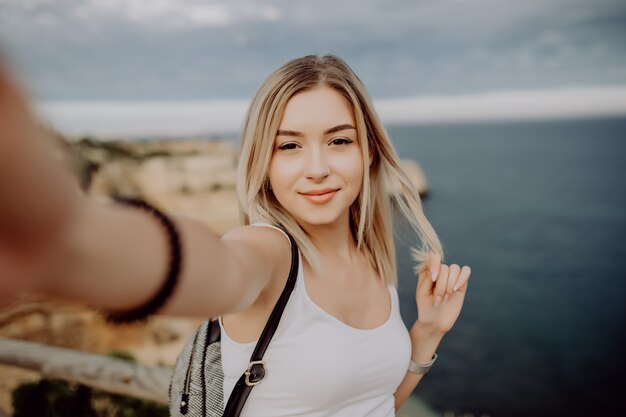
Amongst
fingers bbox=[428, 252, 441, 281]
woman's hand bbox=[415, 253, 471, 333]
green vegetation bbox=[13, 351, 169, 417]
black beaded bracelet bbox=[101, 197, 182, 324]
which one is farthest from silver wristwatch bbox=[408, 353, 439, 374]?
green vegetation bbox=[13, 351, 169, 417]

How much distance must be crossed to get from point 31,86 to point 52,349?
114 inches

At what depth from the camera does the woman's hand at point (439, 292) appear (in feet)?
6.30

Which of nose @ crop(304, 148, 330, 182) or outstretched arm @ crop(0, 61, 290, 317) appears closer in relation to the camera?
outstretched arm @ crop(0, 61, 290, 317)

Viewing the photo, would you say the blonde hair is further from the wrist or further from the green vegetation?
the green vegetation

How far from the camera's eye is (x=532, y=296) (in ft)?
124

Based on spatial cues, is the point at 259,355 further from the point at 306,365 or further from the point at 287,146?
the point at 287,146

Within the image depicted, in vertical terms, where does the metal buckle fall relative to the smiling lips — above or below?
below

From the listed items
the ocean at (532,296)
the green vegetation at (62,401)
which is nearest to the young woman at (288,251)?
the ocean at (532,296)

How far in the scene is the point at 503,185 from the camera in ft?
257

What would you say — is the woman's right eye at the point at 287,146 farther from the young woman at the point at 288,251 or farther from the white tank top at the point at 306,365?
the white tank top at the point at 306,365

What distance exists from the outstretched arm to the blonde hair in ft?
2.91

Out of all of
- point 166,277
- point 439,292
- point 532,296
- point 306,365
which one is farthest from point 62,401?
point 532,296

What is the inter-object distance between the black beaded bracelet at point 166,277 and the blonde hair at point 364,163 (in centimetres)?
96

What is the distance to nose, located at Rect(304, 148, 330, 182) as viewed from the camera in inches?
65.1
